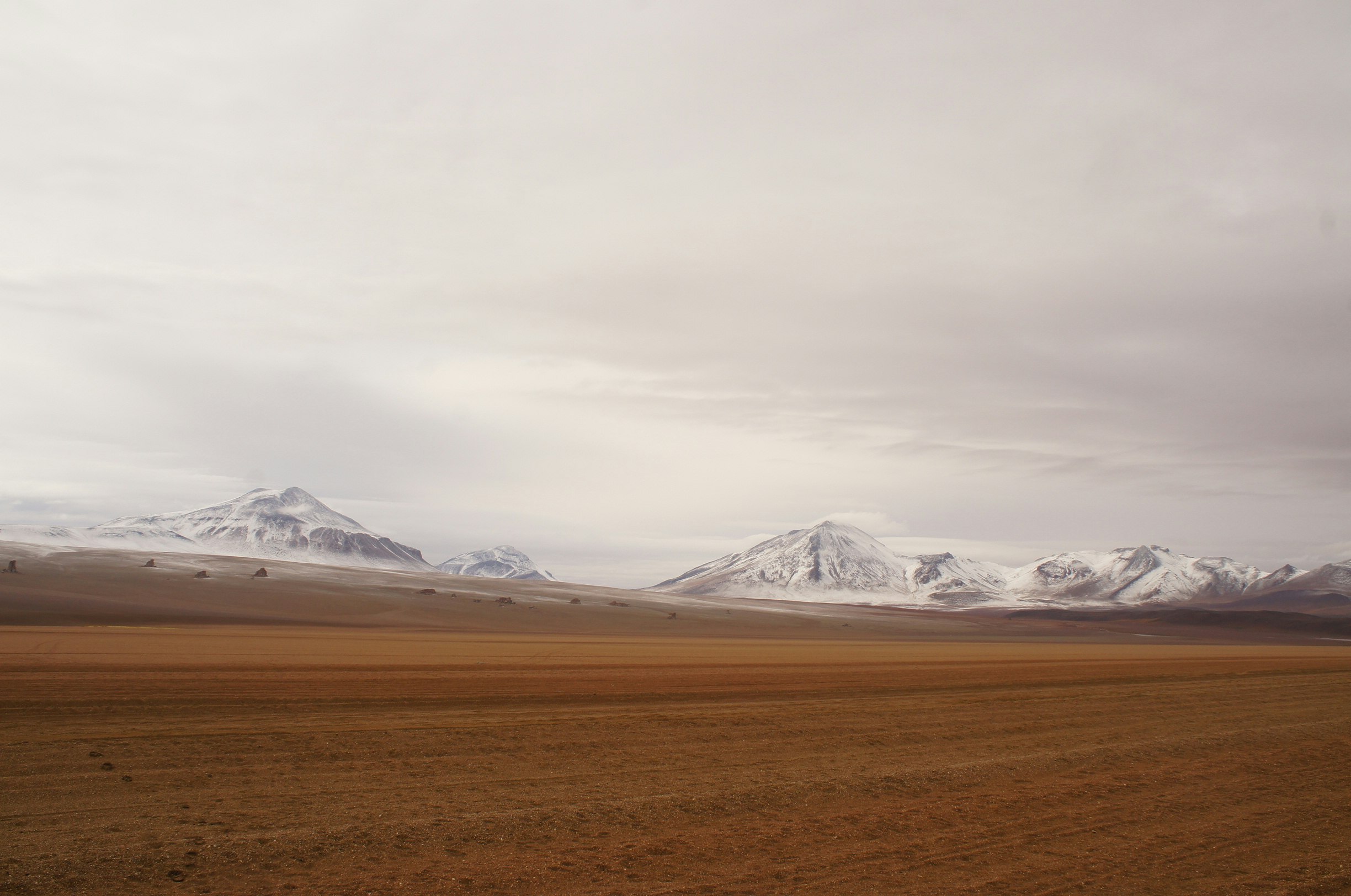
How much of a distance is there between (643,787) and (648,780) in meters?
0.56

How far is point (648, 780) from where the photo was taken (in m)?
14.1

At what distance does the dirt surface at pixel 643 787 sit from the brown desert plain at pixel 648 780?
64mm

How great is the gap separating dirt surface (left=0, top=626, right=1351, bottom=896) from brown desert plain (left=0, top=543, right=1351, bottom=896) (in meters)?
0.06

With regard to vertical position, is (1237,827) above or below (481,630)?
above

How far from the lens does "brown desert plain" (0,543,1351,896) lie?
9898 mm

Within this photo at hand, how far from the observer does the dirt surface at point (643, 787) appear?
32.3 ft

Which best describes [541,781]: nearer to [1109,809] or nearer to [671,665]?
[1109,809]

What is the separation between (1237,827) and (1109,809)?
5.50ft

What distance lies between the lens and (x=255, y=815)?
445 inches

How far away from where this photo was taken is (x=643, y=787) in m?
13.6

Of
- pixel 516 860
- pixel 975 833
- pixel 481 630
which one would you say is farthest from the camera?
pixel 481 630

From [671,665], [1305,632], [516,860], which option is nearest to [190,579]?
[671,665]

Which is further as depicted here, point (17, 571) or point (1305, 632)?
point (1305, 632)

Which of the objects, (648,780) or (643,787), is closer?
(643,787)
